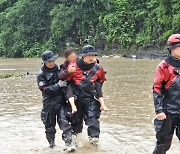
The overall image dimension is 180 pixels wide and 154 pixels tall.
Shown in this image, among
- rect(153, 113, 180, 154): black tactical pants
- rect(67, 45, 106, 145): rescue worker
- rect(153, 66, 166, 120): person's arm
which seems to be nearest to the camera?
rect(153, 66, 166, 120): person's arm

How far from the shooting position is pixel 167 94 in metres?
5.58

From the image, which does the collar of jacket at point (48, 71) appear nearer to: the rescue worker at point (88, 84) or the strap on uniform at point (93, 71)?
the rescue worker at point (88, 84)

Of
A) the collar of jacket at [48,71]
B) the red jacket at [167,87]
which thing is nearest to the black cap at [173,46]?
the red jacket at [167,87]

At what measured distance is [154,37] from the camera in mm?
39781

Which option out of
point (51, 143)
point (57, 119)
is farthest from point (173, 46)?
point (51, 143)

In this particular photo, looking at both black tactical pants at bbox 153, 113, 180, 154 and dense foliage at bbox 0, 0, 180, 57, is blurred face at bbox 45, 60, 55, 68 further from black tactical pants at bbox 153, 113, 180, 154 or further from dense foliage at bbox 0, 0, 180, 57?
Result: dense foliage at bbox 0, 0, 180, 57

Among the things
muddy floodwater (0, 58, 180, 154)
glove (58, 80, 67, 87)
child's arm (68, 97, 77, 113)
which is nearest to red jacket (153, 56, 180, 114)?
muddy floodwater (0, 58, 180, 154)

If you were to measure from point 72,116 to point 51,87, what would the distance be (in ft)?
2.03

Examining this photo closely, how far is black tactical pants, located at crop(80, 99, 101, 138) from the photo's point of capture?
717 cm

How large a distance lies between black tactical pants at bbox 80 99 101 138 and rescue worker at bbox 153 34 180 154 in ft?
5.57

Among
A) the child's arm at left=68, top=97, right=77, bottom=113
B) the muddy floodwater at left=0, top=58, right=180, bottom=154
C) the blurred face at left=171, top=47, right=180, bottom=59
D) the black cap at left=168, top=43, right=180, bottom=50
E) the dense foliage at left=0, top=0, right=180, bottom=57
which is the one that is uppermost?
the dense foliage at left=0, top=0, right=180, bottom=57

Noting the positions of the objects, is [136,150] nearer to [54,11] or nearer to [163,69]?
[163,69]

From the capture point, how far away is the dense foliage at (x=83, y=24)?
131ft

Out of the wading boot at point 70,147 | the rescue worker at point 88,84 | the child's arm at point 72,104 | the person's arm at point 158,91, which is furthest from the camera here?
the rescue worker at point 88,84
